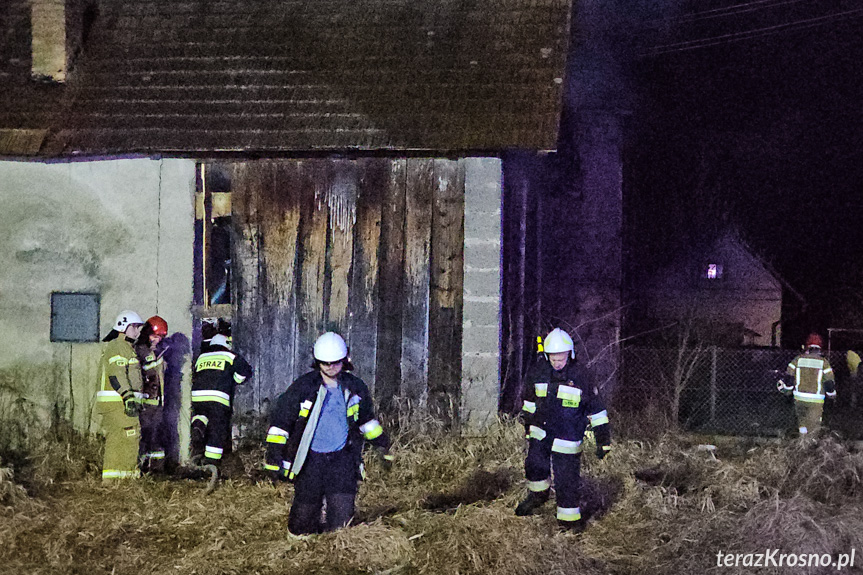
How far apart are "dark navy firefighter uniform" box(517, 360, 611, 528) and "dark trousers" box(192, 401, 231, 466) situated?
3.33 meters

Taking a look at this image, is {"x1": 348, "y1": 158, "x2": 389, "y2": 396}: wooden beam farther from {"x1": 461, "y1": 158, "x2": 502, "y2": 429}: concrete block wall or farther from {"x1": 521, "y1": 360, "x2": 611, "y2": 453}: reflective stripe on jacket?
{"x1": 521, "y1": 360, "x2": 611, "y2": 453}: reflective stripe on jacket

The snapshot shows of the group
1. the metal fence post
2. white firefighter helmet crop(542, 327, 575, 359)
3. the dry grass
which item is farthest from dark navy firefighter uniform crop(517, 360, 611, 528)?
the metal fence post

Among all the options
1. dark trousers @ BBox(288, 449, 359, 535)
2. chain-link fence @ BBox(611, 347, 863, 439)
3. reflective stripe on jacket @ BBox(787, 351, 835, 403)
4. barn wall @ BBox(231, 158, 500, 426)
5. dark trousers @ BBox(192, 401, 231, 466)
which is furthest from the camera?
chain-link fence @ BBox(611, 347, 863, 439)

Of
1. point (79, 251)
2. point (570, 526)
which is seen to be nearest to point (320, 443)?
point (570, 526)

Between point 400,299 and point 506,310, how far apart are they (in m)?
2.60

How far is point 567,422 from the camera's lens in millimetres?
7445

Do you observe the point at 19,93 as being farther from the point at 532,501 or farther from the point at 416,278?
the point at 532,501

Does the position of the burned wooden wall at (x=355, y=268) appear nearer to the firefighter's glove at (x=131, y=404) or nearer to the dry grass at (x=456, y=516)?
the dry grass at (x=456, y=516)

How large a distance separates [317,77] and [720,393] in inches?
407

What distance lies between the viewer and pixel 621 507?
7980 millimetres

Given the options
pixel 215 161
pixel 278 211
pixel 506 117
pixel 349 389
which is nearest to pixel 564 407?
pixel 349 389

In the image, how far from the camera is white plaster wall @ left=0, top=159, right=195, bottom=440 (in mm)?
9867

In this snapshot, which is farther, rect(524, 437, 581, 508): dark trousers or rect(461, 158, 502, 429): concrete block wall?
rect(461, 158, 502, 429): concrete block wall

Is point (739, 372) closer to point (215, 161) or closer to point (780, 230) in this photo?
point (215, 161)
